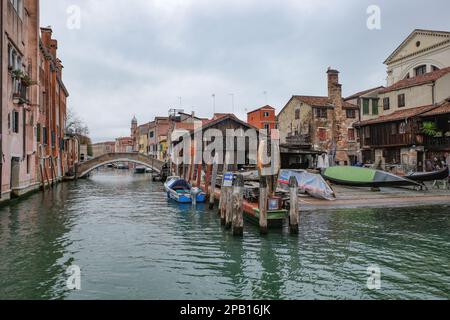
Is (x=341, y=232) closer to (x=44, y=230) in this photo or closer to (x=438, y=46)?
(x=44, y=230)

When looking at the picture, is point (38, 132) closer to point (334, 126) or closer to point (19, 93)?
point (19, 93)

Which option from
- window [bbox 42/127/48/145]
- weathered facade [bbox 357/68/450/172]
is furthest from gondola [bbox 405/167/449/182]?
window [bbox 42/127/48/145]

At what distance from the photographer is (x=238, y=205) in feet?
36.2

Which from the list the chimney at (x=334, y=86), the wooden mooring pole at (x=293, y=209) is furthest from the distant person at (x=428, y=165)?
the wooden mooring pole at (x=293, y=209)

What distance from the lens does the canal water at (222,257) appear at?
706 centimetres

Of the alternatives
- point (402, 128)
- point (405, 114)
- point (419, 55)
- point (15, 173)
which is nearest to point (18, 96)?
point (15, 173)

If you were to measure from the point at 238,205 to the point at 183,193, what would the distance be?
30.5 ft

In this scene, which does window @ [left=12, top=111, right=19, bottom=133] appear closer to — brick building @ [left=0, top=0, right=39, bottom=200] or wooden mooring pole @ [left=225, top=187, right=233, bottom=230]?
brick building @ [left=0, top=0, right=39, bottom=200]

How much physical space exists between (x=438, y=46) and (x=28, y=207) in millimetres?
33179

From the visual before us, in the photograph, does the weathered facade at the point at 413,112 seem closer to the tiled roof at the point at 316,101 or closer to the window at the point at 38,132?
the tiled roof at the point at 316,101

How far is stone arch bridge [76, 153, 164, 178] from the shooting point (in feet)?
A: 140

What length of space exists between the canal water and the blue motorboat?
165 inches

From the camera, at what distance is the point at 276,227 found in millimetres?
12102
